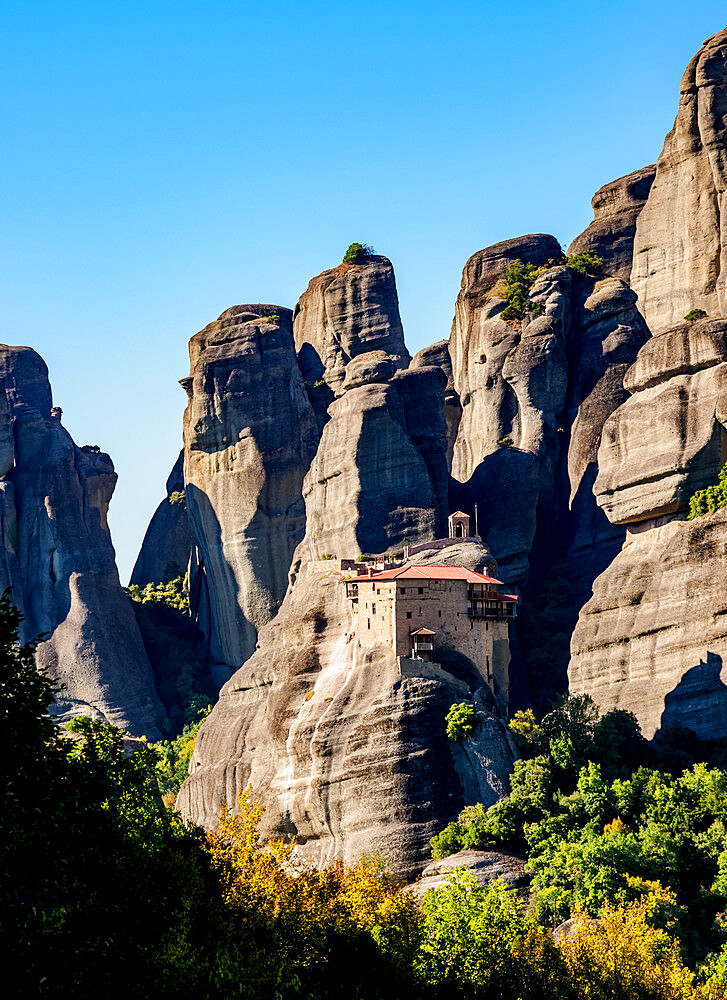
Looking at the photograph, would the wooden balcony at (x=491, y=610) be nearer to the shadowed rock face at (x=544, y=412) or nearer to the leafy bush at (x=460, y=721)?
the leafy bush at (x=460, y=721)

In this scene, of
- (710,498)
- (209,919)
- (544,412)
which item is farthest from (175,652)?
(209,919)

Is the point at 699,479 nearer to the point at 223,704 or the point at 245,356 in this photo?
the point at 223,704

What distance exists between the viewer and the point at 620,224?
124 meters

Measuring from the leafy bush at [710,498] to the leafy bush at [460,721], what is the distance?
17522mm

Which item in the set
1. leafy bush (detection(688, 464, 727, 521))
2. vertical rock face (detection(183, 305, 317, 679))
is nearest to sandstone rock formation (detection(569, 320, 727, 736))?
leafy bush (detection(688, 464, 727, 521))

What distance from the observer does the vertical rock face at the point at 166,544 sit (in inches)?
5394

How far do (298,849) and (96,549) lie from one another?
47.4 metres

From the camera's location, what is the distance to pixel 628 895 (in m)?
68.9

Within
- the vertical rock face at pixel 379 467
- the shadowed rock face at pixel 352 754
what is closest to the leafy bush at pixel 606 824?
the shadowed rock face at pixel 352 754

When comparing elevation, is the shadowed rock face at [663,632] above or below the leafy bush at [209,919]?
above

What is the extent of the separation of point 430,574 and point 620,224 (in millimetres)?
46865

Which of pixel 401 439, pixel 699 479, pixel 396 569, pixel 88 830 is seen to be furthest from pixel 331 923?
pixel 401 439

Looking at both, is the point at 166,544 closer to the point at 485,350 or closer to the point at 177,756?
the point at 177,756

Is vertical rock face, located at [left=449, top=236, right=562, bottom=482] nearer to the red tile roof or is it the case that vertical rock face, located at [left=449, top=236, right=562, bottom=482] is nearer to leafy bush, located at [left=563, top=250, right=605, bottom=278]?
leafy bush, located at [left=563, top=250, right=605, bottom=278]
